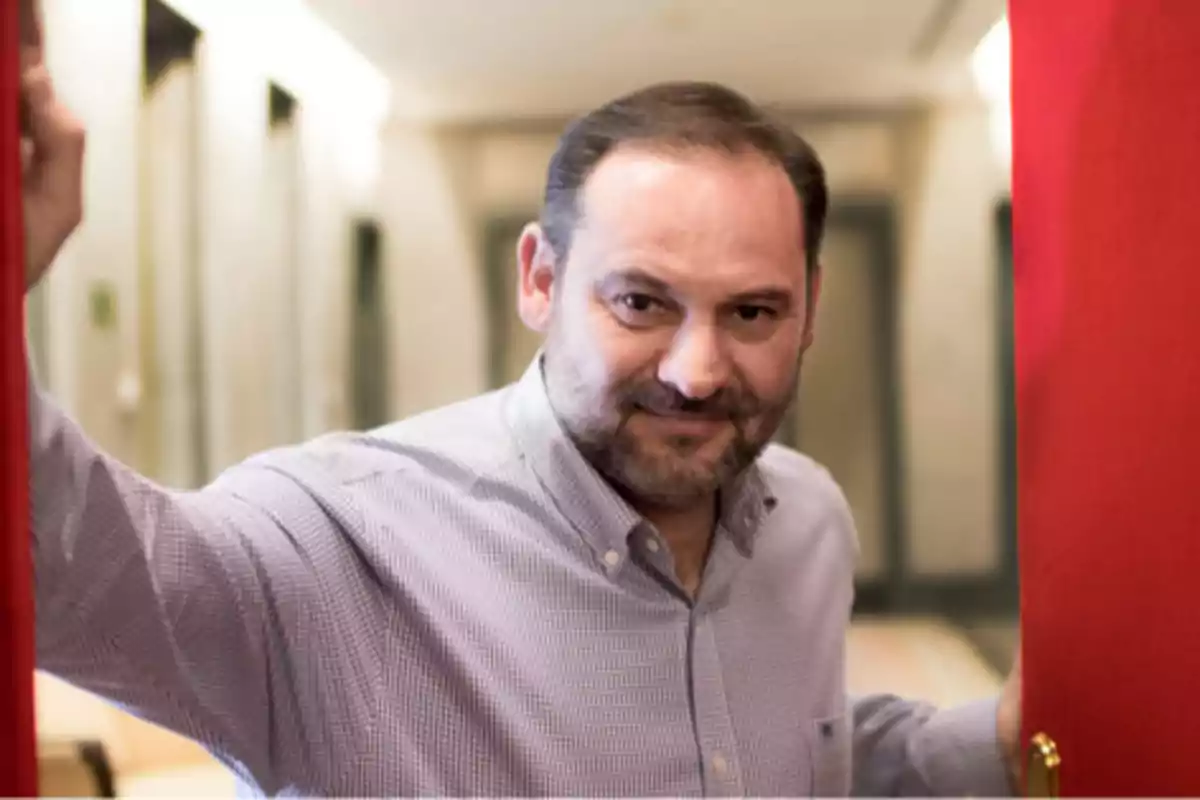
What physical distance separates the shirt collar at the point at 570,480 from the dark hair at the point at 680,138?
0.11 meters

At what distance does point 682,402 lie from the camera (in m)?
0.77

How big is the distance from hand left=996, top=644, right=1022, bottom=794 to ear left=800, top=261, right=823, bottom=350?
0.30 metres

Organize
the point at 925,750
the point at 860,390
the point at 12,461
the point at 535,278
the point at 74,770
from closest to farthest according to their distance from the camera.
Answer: the point at 12,461 < the point at 74,770 < the point at 535,278 < the point at 925,750 < the point at 860,390

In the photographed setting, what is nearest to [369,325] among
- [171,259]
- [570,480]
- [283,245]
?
[283,245]

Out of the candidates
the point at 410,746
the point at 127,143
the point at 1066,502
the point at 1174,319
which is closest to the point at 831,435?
the point at 1066,502

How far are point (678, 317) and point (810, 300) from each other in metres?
0.15

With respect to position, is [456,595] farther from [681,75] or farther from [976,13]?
[976,13]

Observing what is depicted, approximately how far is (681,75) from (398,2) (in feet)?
0.79

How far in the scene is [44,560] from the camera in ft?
1.80

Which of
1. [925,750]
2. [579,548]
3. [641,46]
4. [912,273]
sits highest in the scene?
[641,46]

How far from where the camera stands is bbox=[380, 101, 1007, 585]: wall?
1.00 metres

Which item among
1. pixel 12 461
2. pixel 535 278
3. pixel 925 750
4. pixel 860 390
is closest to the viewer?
pixel 12 461

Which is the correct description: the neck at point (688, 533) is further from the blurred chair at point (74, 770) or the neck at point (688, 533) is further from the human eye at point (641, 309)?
the blurred chair at point (74, 770)

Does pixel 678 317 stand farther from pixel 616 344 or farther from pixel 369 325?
pixel 369 325
